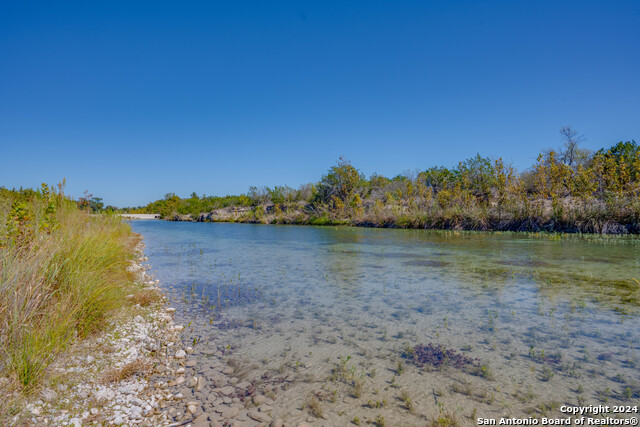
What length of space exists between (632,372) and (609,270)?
260 inches

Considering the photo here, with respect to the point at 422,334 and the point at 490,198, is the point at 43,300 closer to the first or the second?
the point at 422,334

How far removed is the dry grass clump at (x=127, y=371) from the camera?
326 centimetres

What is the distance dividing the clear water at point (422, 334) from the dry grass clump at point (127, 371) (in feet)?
1.99

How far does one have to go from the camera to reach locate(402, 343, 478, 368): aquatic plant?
3670mm

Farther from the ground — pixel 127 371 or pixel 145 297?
pixel 145 297

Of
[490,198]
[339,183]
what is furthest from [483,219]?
[339,183]

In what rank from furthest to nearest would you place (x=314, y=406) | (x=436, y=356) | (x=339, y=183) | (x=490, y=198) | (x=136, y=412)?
(x=339, y=183) → (x=490, y=198) → (x=436, y=356) → (x=314, y=406) → (x=136, y=412)

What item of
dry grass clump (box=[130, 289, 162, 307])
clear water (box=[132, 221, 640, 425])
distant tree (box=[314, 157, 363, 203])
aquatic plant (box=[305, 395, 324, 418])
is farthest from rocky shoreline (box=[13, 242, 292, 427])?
distant tree (box=[314, 157, 363, 203])

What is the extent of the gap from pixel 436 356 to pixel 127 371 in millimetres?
3478

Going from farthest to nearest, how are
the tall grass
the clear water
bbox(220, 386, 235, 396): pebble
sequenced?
bbox(220, 386, 235, 396): pebble → the clear water → the tall grass

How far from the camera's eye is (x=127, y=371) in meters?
3.43

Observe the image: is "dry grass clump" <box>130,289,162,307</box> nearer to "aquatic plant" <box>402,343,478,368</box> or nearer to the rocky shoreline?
the rocky shoreline

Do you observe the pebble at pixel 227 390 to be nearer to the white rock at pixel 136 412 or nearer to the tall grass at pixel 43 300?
the white rock at pixel 136 412

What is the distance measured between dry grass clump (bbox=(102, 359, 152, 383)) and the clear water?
607mm
